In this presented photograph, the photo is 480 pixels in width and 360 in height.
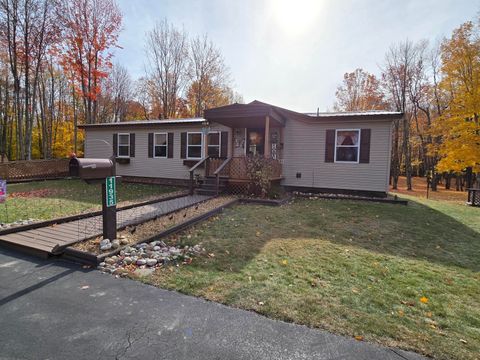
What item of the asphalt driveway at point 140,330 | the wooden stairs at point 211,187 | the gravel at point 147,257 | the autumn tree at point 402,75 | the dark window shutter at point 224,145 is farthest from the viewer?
the autumn tree at point 402,75

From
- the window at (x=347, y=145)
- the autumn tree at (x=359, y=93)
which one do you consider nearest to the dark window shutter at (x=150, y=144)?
the window at (x=347, y=145)

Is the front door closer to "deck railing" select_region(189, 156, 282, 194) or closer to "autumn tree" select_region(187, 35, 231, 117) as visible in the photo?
"deck railing" select_region(189, 156, 282, 194)

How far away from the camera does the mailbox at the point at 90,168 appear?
358 cm

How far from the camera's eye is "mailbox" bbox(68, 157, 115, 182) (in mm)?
3579

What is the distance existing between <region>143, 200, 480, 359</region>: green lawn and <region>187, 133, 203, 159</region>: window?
6.53 metres

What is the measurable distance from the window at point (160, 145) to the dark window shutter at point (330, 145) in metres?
7.71

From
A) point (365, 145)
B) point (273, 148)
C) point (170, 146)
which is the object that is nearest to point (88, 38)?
point (170, 146)

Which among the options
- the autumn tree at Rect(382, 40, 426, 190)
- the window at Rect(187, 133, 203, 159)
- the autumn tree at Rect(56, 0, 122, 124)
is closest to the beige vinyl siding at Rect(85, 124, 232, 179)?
the window at Rect(187, 133, 203, 159)

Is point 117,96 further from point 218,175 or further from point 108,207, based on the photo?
point 108,207

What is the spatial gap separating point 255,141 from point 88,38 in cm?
1542

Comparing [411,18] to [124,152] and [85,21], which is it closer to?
[124,152]

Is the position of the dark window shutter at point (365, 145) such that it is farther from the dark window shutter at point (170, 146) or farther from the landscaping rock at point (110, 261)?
the landscaping rock at point (110, 261)

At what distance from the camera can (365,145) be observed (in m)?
9.56

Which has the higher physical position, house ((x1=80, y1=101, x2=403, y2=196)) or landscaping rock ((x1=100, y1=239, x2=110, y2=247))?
house ((x1=80, y1=101, x2=403, y2=196))
